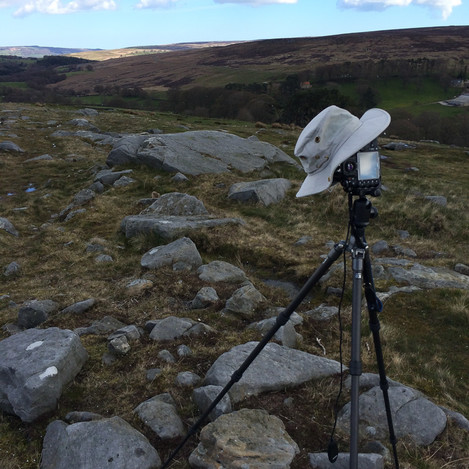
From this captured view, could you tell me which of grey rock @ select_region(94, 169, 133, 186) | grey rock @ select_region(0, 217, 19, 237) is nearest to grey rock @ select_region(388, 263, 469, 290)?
grey rock @ select_region(0, 217, 19, 237)

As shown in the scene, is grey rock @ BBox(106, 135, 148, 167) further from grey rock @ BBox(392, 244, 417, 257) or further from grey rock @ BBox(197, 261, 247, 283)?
grey rock @ BBox(392, 244, 417, 257)

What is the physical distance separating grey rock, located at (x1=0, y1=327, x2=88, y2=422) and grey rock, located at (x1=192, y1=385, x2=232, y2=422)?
1628mm

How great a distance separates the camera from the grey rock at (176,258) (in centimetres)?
872

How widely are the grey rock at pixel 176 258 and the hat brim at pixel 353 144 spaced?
574cm

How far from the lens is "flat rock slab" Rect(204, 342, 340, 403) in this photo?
4.51 metres

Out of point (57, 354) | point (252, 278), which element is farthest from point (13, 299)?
point (252, 278)

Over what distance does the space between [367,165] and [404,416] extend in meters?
2.84

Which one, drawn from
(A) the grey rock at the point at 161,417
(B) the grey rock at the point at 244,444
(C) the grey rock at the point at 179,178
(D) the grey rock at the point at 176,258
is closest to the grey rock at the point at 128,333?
(A) the grey rock at the point at 161,417

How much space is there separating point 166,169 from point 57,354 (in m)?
13.6

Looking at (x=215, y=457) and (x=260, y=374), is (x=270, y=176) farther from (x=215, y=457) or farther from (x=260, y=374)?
(x=215, y=457)

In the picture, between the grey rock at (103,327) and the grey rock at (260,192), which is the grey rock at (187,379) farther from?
the grey rock at (260,192)

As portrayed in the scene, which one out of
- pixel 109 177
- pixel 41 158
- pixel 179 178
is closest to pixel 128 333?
pixel 179 178

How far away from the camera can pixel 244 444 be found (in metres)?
3.54

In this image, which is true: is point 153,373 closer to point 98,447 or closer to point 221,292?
point 98,447
